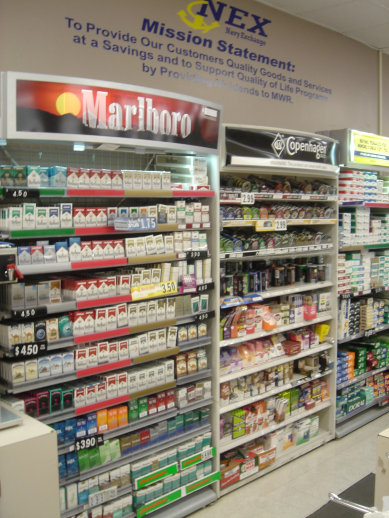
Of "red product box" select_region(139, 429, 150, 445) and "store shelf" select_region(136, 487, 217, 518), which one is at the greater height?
"red product box" select_region(139, 429, 150, 445)

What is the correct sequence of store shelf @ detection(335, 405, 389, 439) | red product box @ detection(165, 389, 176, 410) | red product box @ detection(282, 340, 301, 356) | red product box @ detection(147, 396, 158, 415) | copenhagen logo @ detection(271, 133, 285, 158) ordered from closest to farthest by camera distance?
red product box @ detection(147, 396, 158, 415), red product box @ detection(165, 389, 176, 410), copenhagen logo @ detection(271, 133, 285, 158), red product box @ detection(282, 340, 301, 356), store shelf @ detection(335, 405, 389, 439)

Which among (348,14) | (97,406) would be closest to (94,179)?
(97,406)

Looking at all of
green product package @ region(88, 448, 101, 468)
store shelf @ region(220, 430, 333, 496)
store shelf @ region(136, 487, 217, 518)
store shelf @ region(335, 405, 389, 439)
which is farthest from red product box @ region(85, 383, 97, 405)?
store shelf @ region(335, 405, 389, 439)

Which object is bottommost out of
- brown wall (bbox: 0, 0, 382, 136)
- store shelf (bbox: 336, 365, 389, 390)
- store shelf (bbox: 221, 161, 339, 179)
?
store shelf (bbox: 336, 365, 389, 390)

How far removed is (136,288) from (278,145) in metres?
1.82

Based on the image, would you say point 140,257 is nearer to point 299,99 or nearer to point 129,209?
point 129,209

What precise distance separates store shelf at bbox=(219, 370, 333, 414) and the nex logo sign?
333 centimetres

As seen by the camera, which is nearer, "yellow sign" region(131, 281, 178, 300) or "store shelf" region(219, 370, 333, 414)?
"yellow sign" region(131, 281, 178, 300)

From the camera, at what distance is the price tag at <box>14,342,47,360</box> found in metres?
3.04

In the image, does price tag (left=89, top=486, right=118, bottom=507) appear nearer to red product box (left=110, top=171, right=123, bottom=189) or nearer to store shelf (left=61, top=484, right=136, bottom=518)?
store shelf (left=61, top=484, right=136, bottom=518)

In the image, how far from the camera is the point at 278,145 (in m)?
4.44

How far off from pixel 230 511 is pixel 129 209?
96.2 inches

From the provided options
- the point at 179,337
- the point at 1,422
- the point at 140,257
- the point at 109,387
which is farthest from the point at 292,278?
the point at 1,422

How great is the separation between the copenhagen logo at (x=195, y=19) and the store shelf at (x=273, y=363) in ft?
10.1
